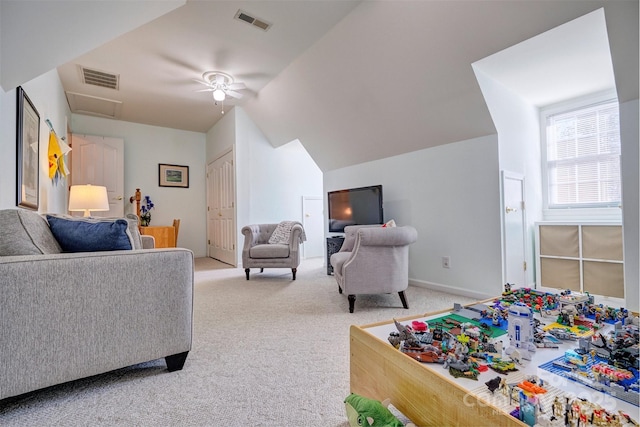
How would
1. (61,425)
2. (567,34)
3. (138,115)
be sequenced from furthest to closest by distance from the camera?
(138,115), (567,34), (61,425)

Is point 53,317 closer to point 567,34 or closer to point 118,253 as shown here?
point 118,253

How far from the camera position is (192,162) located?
19.9 feet

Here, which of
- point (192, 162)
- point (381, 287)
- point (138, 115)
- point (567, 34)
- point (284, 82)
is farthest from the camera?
point (192, 162)

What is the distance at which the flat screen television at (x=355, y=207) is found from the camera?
3518 mm

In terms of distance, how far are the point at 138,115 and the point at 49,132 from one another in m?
2.34

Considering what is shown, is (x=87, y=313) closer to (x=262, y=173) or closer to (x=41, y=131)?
(x=41, y=131)

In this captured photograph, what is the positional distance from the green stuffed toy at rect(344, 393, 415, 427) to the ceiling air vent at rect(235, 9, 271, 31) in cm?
303

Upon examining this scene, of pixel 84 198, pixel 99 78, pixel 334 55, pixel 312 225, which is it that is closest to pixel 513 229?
pixel 334 55

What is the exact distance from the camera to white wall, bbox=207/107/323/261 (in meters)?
4.86

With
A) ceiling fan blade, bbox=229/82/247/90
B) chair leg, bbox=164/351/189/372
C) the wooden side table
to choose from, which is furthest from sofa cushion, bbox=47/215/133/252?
the wooden side table

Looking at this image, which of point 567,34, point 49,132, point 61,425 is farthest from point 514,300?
point 49,132

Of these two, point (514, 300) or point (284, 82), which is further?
point (284, 82)

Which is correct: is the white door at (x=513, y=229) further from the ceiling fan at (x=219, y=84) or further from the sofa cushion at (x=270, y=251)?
the ceiling fan at (x=219, y=84)

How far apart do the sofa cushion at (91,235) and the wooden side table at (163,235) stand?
3750 millimetres
